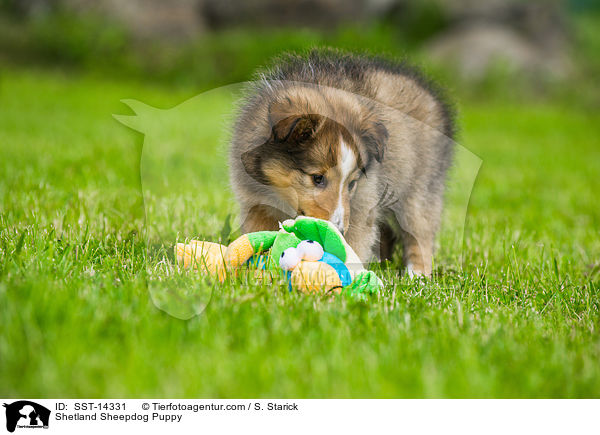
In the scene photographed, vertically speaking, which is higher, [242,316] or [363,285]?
[363,285]

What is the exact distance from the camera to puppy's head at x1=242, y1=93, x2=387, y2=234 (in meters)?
2.45

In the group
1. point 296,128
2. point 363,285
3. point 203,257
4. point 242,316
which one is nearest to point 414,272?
point 363,285

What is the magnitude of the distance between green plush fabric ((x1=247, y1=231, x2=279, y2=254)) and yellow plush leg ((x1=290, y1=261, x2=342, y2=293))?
0.82 feet

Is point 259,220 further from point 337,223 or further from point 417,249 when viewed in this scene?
point 417,249

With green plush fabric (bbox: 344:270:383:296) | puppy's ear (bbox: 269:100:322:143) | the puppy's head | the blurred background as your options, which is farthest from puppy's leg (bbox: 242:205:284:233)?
the blurred background

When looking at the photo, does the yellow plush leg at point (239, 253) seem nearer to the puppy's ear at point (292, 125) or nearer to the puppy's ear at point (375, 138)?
the puppy's ear at point (292, 125)

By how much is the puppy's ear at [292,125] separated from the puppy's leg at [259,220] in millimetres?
409

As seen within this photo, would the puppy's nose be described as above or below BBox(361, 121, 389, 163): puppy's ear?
below

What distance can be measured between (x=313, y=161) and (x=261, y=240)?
41 cm

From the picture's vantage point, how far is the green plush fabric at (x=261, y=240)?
2.47 m
